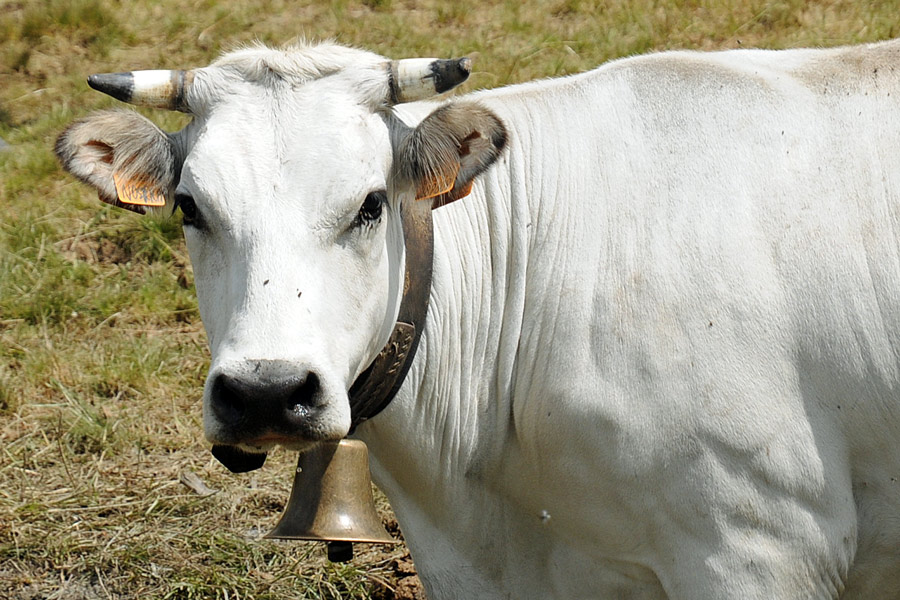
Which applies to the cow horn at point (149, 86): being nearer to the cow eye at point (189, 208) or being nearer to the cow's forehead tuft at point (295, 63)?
the cow's forehead tuft at point (295, 63)

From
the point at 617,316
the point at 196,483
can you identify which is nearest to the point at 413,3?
the point at 196,483

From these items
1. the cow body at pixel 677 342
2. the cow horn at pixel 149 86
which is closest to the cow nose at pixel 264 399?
the cow body at pixel 677 342

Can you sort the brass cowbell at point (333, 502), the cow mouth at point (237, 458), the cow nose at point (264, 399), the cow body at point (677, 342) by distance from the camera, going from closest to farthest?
1. the cow nose at point (264, 399)
2. the cow body at point (677, 342)
3. the cow mouth at point (237, 458)
4. the brass cowbell at point (333, 502)

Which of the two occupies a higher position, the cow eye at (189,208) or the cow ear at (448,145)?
the cow ear at (448,145)

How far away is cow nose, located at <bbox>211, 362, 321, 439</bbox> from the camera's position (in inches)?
110

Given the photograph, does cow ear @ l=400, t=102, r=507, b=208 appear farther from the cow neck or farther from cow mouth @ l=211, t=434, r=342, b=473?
cow mouth @ l=211, t=434, r=342, b=473

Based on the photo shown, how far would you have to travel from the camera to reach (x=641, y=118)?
11.7 ft

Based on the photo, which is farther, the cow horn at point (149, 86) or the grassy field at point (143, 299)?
the grassy field at point (143, 299)

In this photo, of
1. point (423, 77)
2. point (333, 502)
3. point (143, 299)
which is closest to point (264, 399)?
point (333, 502)

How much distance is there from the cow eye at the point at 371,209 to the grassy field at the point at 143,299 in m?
2.17

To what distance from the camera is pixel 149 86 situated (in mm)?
3375

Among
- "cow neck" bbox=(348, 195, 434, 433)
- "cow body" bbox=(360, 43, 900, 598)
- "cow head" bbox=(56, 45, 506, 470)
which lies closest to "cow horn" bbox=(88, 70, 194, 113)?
"cow head" bbox=(56, 45, 506, 470)

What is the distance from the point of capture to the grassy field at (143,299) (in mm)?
4949

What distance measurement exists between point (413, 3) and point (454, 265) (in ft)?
21.1
